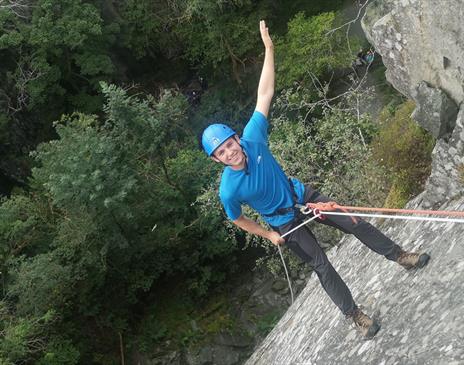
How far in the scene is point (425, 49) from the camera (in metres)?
5.47

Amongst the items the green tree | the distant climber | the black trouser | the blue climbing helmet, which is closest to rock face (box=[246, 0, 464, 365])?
the black trouser

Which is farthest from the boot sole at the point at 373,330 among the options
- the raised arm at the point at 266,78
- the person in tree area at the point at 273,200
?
the raised arm at the point at 266,78

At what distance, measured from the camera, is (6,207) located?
14.0 meters

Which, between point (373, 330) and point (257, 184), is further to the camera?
point (373, 330)

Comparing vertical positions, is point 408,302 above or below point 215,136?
below

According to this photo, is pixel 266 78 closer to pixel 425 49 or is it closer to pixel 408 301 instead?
pixel 425 49

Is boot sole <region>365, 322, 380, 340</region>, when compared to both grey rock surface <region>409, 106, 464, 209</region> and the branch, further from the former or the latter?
the branch

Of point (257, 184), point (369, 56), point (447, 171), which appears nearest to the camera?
point (257, 184)

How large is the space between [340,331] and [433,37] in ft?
10.3

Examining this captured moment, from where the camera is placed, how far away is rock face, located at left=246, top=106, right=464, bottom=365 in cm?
422

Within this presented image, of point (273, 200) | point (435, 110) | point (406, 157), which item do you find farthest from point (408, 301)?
point (406, 157)

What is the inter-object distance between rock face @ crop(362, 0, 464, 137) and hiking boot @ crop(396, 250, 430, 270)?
137 centimetres

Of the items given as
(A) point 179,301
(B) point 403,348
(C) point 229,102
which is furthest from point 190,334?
(B) point 403,348

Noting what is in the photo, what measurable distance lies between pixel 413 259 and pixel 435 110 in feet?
5.08
